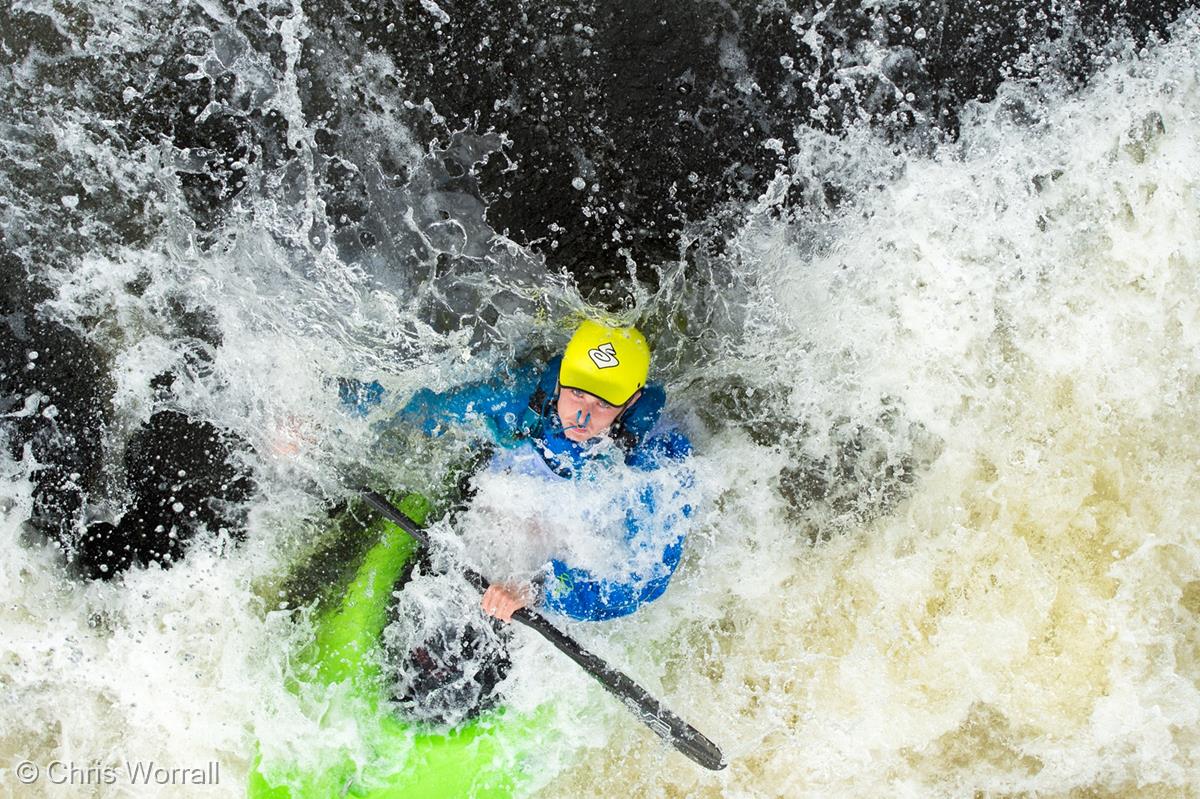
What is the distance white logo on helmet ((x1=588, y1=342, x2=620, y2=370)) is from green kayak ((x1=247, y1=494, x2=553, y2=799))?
113cm

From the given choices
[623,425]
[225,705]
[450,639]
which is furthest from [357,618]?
[623,425]

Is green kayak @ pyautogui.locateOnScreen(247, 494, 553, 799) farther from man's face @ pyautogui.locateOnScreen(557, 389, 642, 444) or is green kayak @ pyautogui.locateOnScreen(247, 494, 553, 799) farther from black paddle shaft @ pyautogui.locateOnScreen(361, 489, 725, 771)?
man's face @ pyautogui.locateOnScreen(557, 389, 642, 444)

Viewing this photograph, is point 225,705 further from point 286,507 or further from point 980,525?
point 980,525

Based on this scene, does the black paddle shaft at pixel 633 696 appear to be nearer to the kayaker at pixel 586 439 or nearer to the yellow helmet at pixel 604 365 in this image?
the kayaker at pixel 586 439

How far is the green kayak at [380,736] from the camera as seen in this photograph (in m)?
3.66

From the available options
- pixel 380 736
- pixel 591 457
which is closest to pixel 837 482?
pixel 591 457

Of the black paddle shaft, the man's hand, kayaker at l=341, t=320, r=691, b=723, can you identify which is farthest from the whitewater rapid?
the man's hand

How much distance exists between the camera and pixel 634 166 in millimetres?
3932

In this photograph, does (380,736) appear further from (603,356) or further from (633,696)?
(603,356)

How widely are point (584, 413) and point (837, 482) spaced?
1.38m

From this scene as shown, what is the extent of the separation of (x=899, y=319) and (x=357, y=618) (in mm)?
2695

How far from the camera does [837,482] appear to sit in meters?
Answer: 3.97

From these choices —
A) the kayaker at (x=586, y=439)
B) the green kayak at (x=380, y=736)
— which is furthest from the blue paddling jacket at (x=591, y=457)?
the green kayak at (x=380, y=736)

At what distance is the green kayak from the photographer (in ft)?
12.0
